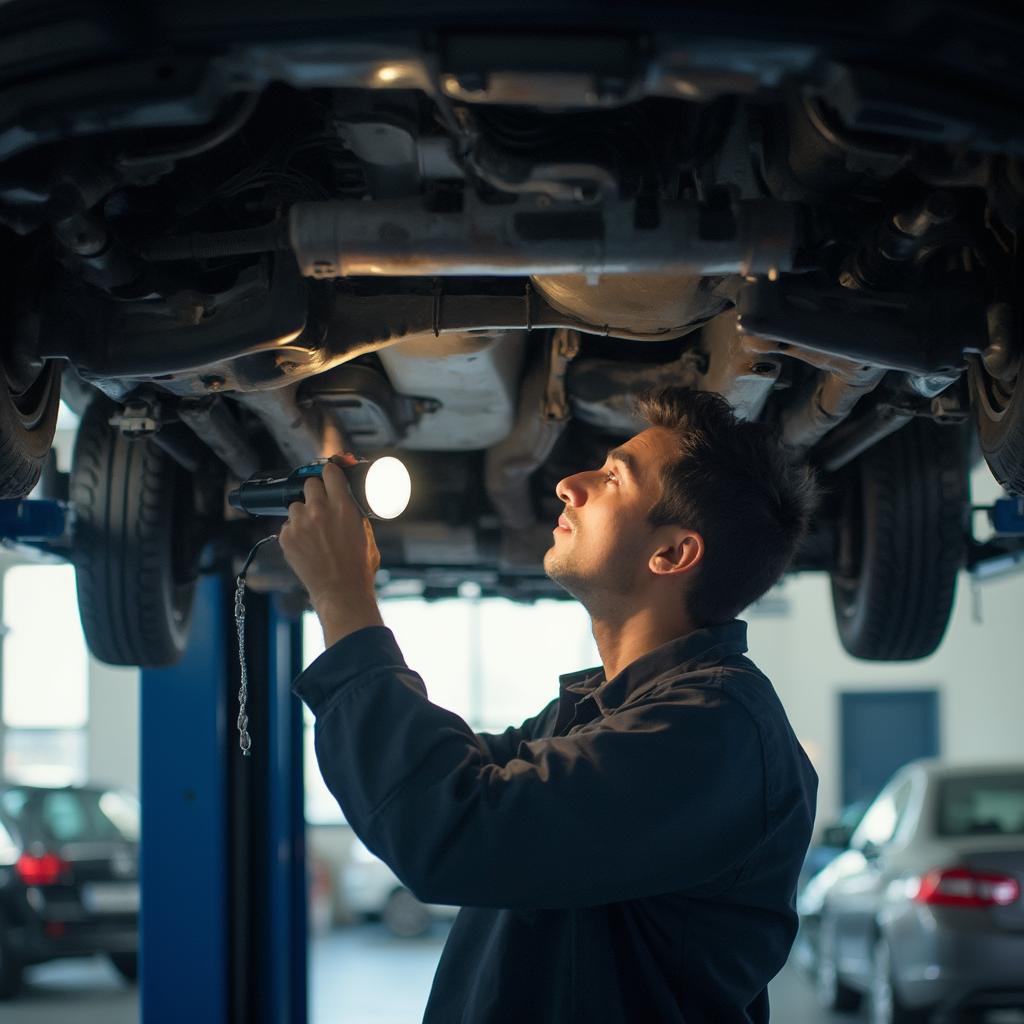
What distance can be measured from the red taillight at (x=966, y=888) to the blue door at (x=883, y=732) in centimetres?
864

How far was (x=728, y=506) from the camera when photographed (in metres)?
1.75

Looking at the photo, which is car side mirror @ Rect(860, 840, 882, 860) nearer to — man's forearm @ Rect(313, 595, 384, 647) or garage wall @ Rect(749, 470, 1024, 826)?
man's forearm @ Rect(313, 595, 384, 647)

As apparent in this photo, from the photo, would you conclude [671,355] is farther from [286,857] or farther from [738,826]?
[286,857]

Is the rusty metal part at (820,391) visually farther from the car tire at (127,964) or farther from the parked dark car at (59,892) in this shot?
the car tire at (127,964)

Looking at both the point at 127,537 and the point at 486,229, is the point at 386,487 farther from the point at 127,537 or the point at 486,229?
the point at 127,537

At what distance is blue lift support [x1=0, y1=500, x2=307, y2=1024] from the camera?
3.62 meters

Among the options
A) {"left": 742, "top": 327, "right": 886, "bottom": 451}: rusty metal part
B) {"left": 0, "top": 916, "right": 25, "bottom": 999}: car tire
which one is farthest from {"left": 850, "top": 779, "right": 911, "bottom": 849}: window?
{"left": 0, "top": 916, "right": 25, "bottom": 999}: car tire

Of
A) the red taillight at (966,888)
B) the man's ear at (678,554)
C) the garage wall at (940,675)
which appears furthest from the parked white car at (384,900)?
the man's ear at (678,554)

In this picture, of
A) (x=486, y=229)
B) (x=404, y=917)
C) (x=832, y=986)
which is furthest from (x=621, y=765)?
(x=404, y=917)

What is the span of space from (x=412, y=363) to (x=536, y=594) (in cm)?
212

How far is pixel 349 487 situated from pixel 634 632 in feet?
1.38

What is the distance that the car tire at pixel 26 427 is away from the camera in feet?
6.48

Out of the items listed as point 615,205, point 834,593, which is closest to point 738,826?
point 615,205

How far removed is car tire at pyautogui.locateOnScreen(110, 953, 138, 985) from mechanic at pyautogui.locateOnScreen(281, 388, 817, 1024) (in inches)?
260
